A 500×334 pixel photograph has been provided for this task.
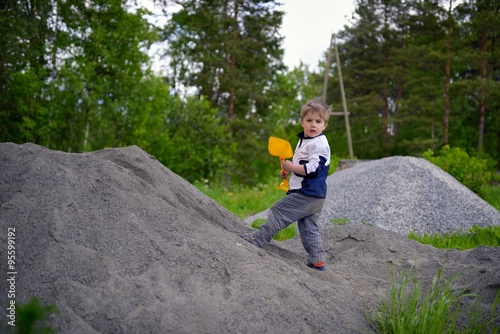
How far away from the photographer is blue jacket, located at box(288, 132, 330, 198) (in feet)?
12.6

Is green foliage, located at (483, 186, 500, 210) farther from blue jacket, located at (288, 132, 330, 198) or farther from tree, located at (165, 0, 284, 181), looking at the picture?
tree, located at (165, 0, 284, 181)

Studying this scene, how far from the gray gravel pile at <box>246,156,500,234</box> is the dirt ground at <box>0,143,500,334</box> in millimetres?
3025

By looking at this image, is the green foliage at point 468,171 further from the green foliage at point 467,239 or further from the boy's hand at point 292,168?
the boy's hand at point 292,168

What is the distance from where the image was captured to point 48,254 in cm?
283

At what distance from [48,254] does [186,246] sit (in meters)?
0.86

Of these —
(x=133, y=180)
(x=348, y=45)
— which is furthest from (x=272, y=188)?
(x=348, y=45)

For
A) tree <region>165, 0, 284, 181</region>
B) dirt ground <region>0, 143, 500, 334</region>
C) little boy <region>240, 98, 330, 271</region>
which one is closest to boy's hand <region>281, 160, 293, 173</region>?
little boy <region>240, 98, 330, 271</region>

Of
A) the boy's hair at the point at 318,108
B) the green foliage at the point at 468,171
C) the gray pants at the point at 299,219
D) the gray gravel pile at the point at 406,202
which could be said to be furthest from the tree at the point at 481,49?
the gray pants at the point at 299,219

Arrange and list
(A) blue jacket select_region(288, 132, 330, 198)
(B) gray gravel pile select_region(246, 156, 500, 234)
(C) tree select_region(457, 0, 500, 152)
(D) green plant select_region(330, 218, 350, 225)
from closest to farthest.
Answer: (A) blue jacket select_region(288, 132, 330, 198)
(D) green plant select_region(330, 218, 350, 225)
(B) gray gravel pile select_region(246, 156, 500, 234)
(C) tree select_region(457, 0, 500, 152)

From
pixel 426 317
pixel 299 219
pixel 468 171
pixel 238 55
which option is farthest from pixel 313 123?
pixel 238 55

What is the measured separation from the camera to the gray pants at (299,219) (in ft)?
12.8

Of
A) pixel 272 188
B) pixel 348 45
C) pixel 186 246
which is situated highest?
pixel 348 45

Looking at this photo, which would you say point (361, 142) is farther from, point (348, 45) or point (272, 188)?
point (272, 188)

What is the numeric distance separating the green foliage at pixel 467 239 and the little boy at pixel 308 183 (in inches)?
107
